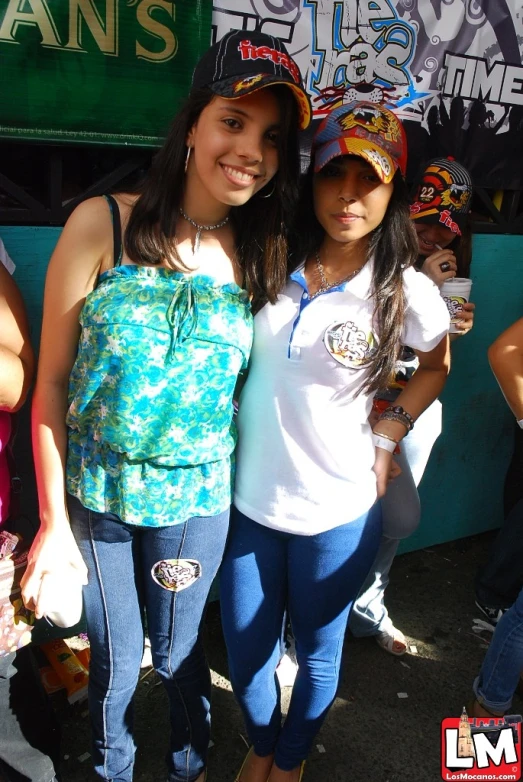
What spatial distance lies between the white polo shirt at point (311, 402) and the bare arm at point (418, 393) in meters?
0.12

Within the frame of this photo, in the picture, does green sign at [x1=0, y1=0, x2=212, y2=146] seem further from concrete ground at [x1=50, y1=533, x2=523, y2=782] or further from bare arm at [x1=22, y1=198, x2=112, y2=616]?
concrete ground at [x1=50, y1=533, x2=523, y2=782]

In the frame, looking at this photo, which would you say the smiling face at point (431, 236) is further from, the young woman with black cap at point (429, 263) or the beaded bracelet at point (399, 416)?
the beaded bracelet at point (399, 416)

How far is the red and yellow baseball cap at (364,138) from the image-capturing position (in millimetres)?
1686

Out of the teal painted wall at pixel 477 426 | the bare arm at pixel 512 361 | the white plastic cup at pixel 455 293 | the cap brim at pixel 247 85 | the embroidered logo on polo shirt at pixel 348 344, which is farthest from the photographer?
the teal painted wall at pixel 477 426

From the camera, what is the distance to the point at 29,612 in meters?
1.73

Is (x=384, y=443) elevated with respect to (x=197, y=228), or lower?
lower

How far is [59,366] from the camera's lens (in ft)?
5.34

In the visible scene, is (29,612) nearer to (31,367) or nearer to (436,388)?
(31,367)

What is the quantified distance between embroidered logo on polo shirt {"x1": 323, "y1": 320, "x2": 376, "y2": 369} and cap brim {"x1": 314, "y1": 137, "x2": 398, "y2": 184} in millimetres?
417

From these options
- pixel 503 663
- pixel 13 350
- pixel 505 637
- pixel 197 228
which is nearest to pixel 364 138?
pixel 197 228

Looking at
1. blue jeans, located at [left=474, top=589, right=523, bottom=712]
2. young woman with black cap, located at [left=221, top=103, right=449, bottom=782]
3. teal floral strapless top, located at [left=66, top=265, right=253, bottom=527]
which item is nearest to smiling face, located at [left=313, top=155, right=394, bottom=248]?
young woman with black cap, located at [left=221, top=103, right=449, bottom=782]

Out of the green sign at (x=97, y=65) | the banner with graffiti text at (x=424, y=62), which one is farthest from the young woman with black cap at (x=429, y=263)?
the green sign at (x=97, y=65)

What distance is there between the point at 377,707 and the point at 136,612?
4.36 feet

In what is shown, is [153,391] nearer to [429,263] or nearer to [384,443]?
[384,443]
